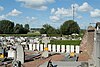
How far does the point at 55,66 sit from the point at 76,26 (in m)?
74.3

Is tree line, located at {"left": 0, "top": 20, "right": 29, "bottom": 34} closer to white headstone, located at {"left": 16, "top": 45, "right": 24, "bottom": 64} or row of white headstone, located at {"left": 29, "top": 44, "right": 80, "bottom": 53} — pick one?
row of white headstone, located at {"left": 29, "top": 44, "right": 80, "bottom": 53}

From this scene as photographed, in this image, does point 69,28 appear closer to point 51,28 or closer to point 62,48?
point 51,28

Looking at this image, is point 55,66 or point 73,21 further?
point 73,21

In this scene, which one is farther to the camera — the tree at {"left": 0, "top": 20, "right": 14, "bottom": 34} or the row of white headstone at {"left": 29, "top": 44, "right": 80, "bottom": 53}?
the tree at {"left": 0, "top": 20, "right": 14, "bottom": 34}

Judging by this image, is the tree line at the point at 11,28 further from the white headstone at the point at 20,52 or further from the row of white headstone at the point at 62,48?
the white headstone at the point at 20,52

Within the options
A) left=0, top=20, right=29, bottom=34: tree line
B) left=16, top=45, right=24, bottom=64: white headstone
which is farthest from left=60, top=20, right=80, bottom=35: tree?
left=16, top=45, right=24, bottom=64: white headstone

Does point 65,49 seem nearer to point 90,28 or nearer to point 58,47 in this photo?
point 58,47

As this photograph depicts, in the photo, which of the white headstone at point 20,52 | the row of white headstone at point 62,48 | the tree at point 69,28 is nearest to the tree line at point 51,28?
the tree at point 69,28

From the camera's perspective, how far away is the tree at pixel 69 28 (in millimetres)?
83688

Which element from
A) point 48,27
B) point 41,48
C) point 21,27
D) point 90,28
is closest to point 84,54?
point 90,28

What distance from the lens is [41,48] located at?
30.2m

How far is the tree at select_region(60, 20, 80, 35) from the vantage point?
83.7m

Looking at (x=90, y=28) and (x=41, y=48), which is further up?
(x=90, y=28)

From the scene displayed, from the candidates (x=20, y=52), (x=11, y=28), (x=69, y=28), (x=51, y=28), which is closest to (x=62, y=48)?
(x=20, y=52)
